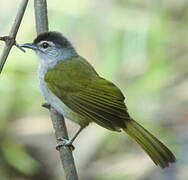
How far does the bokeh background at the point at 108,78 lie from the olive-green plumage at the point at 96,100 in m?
1.64

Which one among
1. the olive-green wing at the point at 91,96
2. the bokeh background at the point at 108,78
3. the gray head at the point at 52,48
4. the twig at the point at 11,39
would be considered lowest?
the bokeh background at the point at 108,78

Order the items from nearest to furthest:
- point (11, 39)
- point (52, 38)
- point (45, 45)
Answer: point (11, 39)
point (52, 38)
point (45, 45)

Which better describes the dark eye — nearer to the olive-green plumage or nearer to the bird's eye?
the bird's eye

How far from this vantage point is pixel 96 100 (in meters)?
5.00

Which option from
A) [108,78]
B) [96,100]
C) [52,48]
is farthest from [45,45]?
[108,78]

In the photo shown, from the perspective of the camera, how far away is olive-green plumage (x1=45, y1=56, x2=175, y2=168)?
4.74m

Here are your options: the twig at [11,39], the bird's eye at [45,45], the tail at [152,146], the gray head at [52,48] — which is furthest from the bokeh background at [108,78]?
the twig at [11,39]

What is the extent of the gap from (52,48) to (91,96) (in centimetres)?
54

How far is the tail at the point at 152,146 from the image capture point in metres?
4.61

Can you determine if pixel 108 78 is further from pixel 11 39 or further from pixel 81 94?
pixel 11 39

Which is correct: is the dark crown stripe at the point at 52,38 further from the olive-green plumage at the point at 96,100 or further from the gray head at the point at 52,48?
the olive-green plumage at the point at 96,100

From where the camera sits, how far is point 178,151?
6992 millimetres

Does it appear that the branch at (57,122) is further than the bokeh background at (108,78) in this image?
No

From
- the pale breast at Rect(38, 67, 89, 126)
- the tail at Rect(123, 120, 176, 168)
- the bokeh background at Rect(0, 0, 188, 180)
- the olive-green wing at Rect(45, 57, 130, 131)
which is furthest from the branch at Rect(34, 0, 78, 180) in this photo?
the bokeh background at Rect(0, 0, 188, 180)
